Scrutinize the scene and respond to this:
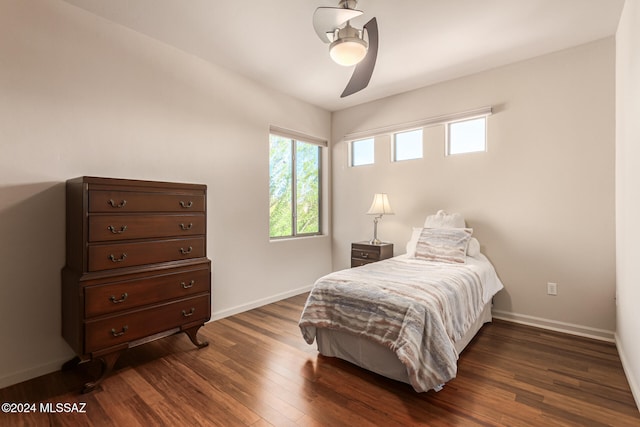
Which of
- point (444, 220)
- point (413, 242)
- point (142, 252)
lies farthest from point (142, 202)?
point (444, 220)

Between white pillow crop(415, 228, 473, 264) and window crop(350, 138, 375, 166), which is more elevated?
window crop(350, 138, 375, 166)

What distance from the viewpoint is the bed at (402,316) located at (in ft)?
6.15

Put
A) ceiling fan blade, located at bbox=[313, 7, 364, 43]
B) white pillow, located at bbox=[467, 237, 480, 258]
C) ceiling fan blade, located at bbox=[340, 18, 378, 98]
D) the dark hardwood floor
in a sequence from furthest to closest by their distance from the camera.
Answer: white pillow, located at bbox=[467, 237, 480, 258], ceiling fan blade, located at bbox=[340, 18, 378, 98], ceiling fan blade, located at bbox=[313, 7, 364, 43], the dark hardwood floor

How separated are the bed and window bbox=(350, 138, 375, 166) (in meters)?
1.94

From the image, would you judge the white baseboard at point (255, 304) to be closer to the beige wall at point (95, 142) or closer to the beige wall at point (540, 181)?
the beige wall at point (95, 142)

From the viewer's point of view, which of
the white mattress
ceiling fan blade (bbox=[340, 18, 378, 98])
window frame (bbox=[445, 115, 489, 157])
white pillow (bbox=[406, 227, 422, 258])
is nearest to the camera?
ceiling fan blade (bbox=[340, 18, 378, 98])

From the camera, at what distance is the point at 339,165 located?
4664 millimetres

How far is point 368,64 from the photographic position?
7.45 feet

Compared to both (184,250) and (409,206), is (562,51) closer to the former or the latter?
(409,206)

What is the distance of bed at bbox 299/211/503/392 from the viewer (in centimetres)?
188

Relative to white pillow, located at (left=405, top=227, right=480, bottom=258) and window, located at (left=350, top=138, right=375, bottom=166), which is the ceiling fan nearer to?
white pillow, located at (left=405, top=227, right=480, bottom=258)

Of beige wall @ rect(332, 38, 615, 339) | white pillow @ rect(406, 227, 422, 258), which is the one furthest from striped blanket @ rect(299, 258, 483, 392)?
beige wall @ rect(332, 38, 615, 339)

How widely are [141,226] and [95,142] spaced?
2.82 ft

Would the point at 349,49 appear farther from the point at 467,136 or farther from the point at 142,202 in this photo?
the point at 467,136
